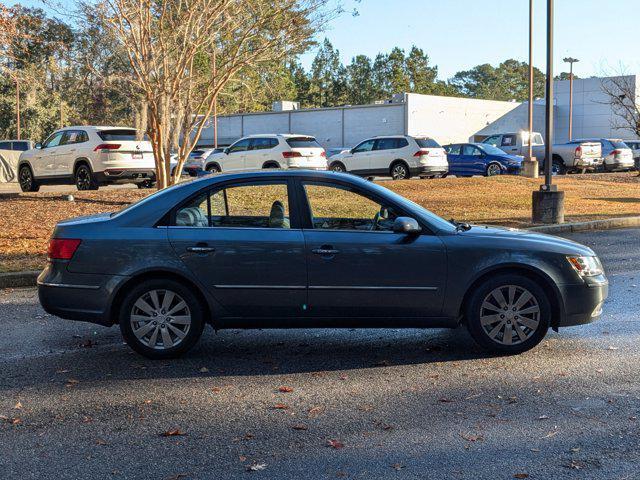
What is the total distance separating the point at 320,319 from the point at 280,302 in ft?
1.17

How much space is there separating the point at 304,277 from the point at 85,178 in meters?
14.7

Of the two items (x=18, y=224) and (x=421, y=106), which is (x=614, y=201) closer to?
(x=18, y=224)

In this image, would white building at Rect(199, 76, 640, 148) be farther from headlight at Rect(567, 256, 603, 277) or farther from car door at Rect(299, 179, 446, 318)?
car door at Rect(299, 179, 446, 318)

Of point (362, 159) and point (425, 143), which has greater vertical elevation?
point (425, 143)

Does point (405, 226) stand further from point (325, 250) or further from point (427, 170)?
point (427, 170)

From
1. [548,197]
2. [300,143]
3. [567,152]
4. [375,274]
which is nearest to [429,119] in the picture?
[567,152]

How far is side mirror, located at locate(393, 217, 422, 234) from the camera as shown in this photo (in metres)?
6.48

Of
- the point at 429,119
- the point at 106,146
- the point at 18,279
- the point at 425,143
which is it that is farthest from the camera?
the point at 429,119

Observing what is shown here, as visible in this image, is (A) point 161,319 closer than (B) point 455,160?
Yes

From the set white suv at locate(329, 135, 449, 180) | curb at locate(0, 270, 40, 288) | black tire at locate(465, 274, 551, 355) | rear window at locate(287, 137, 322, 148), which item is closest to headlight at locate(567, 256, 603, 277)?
black tire at locate(465, 274, 551, 355)

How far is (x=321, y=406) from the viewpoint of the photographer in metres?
5.37

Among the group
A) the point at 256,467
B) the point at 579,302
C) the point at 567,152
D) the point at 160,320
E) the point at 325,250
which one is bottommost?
the point at 256,467

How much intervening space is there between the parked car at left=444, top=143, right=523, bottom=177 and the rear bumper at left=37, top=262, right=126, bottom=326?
27481 millimetres

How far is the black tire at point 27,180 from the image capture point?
21.3 metres
